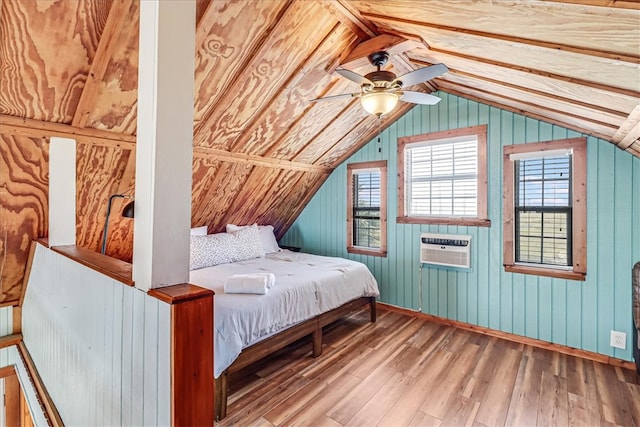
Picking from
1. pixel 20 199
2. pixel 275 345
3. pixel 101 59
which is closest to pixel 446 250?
pixel 275 345

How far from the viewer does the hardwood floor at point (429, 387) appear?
2.16 m

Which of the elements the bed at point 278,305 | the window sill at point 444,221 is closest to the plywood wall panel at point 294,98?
the bed at point 278,305

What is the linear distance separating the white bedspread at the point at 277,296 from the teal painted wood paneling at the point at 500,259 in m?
0.77

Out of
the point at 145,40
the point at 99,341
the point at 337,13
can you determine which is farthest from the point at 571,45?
the point at 99,341

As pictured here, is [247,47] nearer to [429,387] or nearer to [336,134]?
[336,134]

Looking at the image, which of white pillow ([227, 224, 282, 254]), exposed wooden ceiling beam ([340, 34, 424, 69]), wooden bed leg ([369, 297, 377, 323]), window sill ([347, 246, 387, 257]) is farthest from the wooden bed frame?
exposed wooden ceiling beam ([340, 34, 424, 69])

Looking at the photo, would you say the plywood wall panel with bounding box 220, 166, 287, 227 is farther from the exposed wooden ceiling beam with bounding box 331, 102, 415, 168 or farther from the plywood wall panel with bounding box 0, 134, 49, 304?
the plywood wall panel with bounding box 0, 134, 49, 304

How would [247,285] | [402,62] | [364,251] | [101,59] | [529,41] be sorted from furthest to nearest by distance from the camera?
[364,251], [402,62], [247,285], [101,59], [529,41]

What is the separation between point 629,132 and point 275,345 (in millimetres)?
3205

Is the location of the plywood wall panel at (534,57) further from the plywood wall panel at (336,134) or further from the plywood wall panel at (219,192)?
the plywood wall panel at (219,192)

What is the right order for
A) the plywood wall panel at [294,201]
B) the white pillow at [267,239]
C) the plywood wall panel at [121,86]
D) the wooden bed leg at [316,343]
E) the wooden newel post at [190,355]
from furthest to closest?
the plywood wall panel at [294,201] < the white pillow at [267,239] < the wooden bed leg at [316,343] < the plywood wall panel at [121,86] < the wooden newel post at [190,355]

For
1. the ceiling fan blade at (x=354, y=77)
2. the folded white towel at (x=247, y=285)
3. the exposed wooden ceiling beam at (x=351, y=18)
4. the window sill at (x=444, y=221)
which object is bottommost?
the folded white towel at (x=247, y=285)

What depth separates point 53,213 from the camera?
2.25 metres

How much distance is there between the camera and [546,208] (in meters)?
3.23
